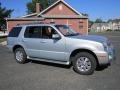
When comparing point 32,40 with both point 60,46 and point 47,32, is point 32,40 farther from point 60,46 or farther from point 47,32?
point 60,46

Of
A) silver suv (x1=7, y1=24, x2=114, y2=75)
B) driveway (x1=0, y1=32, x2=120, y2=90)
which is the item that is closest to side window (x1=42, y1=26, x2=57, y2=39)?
silver suv (x1=7, y1=24, x2=114, y2=75)

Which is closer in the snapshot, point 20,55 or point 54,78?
point 54,78

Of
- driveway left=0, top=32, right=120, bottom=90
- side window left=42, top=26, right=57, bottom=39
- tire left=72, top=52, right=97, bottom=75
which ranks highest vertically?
side window left=42, top=26, right=57, bottom=39

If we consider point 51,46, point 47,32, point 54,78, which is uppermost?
point 47,32

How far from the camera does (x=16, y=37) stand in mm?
10195

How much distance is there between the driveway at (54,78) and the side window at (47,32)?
1322mm

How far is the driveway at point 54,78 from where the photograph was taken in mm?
6453

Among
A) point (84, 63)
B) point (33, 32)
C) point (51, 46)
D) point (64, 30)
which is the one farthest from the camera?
point (33, 32)

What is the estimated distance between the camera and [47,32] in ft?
29.9

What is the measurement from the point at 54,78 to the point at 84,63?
4.21 ft

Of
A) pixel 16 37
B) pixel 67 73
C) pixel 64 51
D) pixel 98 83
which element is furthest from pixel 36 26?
pixel 98 83

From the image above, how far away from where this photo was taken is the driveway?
6453mm

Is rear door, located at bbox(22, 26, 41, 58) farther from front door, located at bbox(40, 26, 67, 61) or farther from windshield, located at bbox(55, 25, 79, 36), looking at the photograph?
windshield, located at bbox(55, 25, 79, 36)

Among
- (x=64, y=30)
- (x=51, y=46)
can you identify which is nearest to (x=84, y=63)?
(x=51, y=46)
